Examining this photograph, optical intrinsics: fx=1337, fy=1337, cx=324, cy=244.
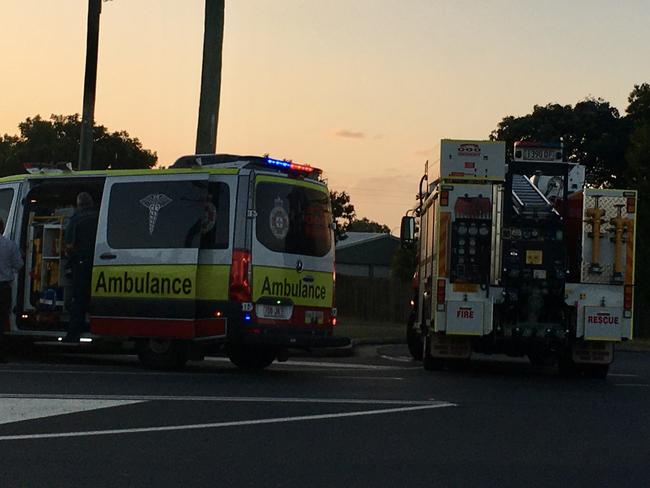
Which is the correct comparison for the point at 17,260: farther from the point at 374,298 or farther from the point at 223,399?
the point at 374,298

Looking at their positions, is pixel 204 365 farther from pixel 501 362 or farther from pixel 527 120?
pixel 527 120

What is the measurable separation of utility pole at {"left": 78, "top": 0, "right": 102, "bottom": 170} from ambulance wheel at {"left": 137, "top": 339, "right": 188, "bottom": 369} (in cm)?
921

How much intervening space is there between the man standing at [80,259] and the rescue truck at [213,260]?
0.26 meters

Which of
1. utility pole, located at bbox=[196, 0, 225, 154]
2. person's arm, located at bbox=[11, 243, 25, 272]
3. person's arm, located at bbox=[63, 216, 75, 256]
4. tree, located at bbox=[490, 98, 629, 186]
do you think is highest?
tree, located at bbox=[490, 98, 629, 186]

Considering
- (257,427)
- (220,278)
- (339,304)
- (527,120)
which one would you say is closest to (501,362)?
(220,278)

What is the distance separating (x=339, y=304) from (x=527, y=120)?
18808 millimetres

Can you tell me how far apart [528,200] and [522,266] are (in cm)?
103

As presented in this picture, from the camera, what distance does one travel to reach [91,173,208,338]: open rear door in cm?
1504

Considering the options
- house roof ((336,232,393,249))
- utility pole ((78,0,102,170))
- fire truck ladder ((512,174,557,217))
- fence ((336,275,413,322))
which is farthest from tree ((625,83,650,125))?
fire truck ladder ((512,174,557,217))

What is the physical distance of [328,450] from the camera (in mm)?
8422

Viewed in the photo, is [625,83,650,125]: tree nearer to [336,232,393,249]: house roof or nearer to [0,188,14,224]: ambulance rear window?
[336,232,393,249]: house roof

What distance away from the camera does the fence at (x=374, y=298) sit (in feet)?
148

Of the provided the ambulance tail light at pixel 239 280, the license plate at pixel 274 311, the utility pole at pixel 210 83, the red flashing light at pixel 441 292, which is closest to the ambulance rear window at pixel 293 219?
the ambulance tail light at pixel 239 280

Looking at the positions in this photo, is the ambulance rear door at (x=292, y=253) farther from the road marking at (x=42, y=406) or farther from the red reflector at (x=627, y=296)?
the road marking at (x=42, y=406)
